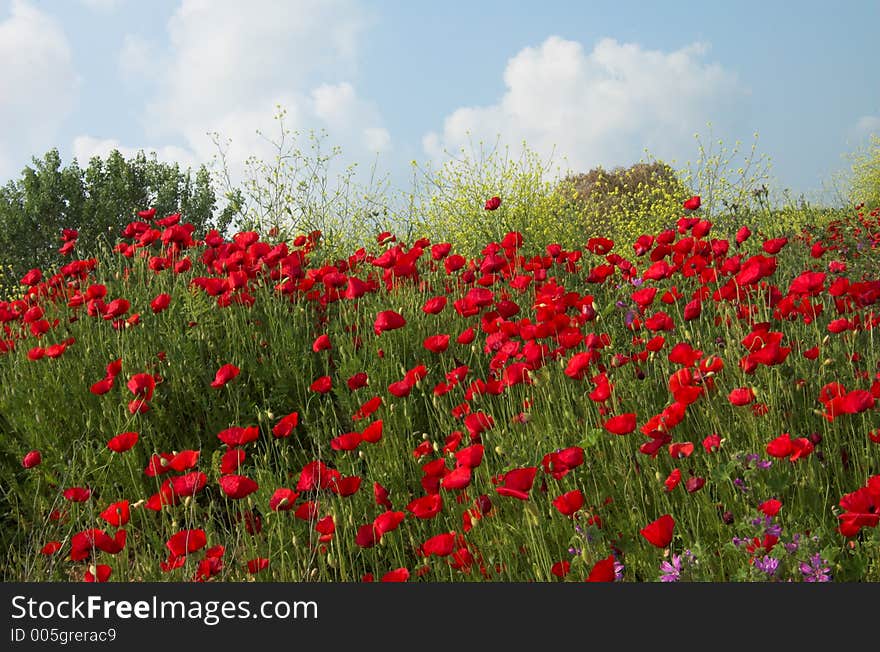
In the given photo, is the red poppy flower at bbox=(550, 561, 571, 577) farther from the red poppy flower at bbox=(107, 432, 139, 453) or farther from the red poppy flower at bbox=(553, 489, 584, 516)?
the red poppy flower at bbox=(107, 432, 139, 453)

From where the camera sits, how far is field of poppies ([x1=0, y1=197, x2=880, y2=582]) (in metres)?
2.18

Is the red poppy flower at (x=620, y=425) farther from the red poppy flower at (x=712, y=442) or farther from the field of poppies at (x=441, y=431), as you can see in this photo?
the red poppy flower at (x=712, y=442)

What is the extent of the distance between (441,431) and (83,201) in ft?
82.9

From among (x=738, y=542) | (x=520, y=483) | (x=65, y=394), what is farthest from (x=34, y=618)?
(x=65, y=394)

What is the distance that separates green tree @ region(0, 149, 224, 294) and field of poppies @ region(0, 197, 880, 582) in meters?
20.3

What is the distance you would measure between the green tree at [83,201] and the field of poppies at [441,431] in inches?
798

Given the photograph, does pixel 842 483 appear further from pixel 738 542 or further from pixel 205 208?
pixel 205 208

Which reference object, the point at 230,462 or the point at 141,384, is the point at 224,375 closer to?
the point at 141,384

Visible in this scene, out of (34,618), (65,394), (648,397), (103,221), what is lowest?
(34,618)

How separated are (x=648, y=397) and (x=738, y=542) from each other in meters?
1.19

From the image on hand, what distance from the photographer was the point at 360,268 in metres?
5.71

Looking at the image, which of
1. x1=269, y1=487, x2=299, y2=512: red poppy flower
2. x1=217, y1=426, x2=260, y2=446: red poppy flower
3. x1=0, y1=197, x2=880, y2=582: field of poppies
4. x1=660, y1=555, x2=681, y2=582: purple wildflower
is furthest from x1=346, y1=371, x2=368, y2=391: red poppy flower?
x1=660, y1=555, x2=681, y2=582: purple wildflower

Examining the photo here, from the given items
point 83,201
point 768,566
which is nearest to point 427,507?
point 768,566

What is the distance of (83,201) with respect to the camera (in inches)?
1000
